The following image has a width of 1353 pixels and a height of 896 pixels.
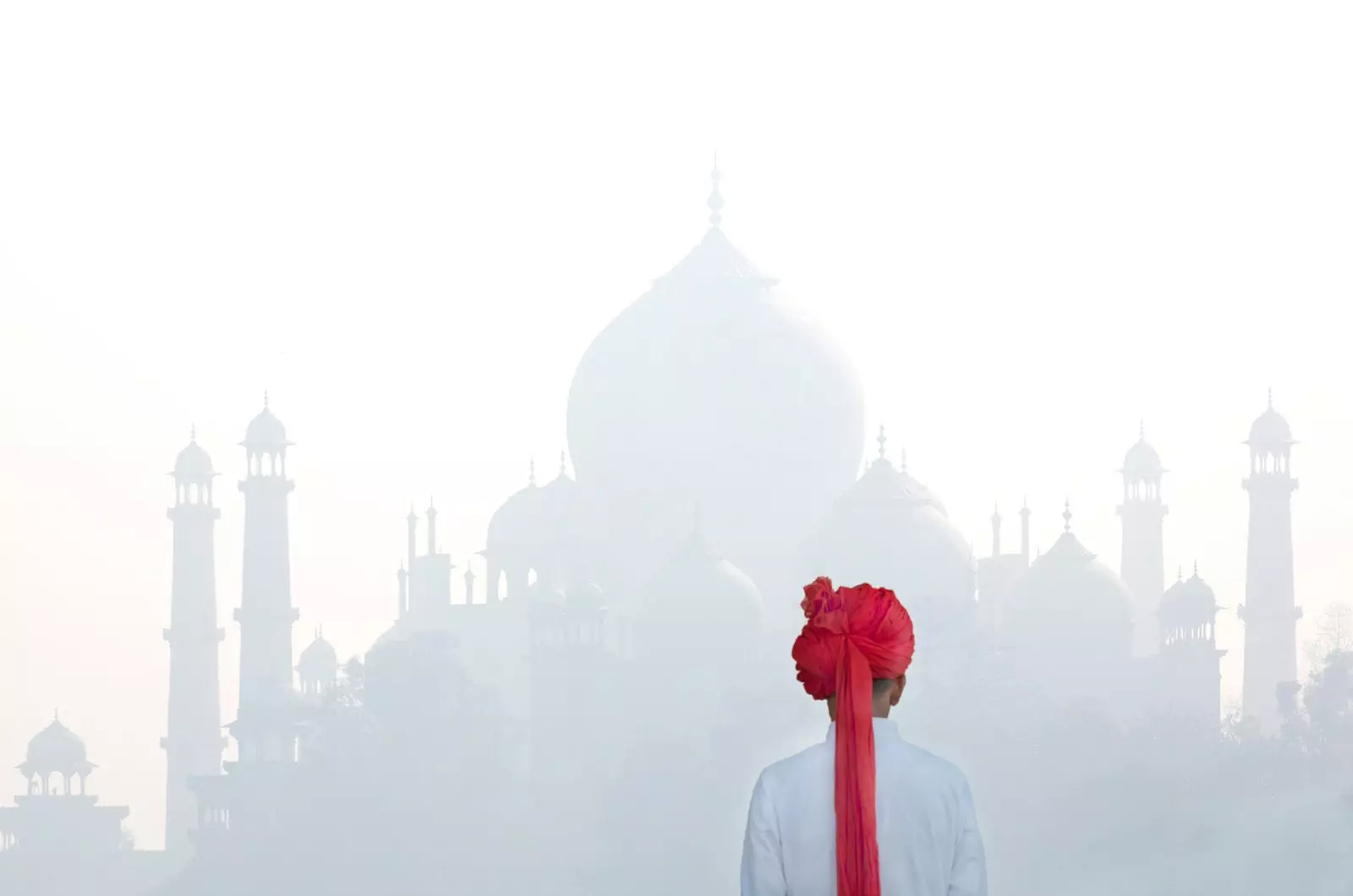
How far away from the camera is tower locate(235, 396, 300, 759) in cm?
3175

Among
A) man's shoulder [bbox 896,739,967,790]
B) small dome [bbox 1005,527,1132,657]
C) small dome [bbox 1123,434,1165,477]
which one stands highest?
small dome [bbox 1123,434,1165,477]

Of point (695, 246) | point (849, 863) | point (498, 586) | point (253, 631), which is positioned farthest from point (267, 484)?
point (849, 863)

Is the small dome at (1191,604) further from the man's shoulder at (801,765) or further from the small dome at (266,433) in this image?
the man's shoulder at (801,765)

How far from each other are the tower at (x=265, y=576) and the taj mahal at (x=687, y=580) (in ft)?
0.11

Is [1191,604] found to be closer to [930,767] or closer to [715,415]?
[715,415]

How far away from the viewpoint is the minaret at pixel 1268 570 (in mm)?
32281

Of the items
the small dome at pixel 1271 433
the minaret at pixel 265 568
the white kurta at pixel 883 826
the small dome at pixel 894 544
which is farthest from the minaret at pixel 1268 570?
the white kurta at pixel 883 826

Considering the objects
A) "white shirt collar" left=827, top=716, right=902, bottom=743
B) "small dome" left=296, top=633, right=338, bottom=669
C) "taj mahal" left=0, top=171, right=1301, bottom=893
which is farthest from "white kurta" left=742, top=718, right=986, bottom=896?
"small dome" left=296, top=633, right=338, bottom=669

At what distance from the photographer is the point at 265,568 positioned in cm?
3178

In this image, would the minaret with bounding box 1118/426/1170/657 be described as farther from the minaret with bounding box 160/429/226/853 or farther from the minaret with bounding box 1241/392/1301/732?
the minaret with bounding box 160/429/226/853

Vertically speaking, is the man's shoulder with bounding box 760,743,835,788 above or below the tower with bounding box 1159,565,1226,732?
below

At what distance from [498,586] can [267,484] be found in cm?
382

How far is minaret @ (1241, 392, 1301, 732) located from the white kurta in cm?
2938

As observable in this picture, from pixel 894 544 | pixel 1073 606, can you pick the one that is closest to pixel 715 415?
pixel 894 544
